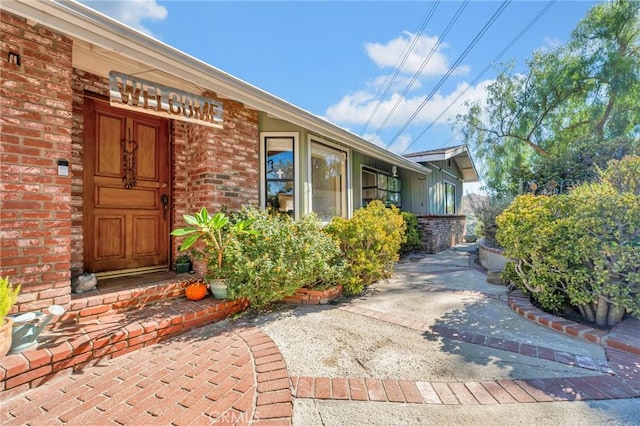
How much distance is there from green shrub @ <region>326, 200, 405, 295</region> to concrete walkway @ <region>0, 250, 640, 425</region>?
41.7 inches

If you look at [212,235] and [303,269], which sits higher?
[212,235]

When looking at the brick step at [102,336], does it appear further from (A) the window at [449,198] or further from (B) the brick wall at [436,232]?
(A) the window at [449,198]

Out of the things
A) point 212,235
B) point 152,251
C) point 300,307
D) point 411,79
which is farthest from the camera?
point 411,79

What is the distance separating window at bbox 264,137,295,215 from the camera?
5273 millimetres

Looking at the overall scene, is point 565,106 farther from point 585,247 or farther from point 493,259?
point 585,247

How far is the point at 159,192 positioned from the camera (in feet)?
14.8

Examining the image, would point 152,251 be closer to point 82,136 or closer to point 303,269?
point 82,136

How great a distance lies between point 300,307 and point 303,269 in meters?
0.62

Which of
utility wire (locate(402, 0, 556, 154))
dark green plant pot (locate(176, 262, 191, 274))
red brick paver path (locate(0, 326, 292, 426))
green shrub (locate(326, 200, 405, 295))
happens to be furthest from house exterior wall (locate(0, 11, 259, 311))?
utility wire (locate(402, 0, 556, 154))

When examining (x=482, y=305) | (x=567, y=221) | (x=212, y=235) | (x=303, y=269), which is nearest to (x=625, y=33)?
(x=567, y=221)

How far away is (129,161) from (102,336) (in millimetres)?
2559

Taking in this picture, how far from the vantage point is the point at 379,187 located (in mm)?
9539

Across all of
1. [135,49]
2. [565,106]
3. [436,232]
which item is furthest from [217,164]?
[565,106]

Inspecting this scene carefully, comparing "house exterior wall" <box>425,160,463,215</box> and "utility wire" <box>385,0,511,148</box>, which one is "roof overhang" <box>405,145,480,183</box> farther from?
"utility wire" <box>385,0,511,148</box>
